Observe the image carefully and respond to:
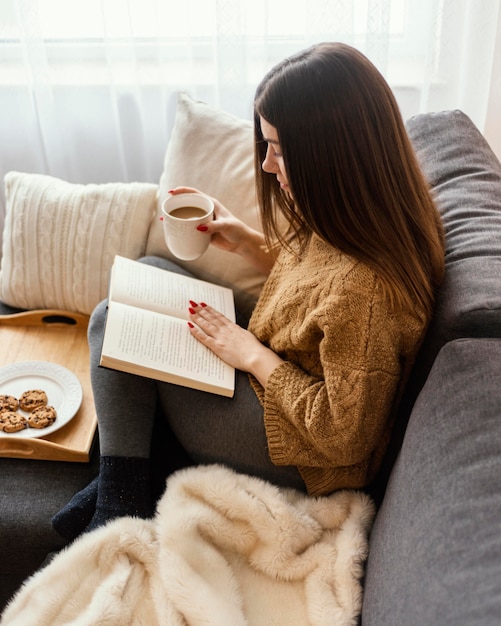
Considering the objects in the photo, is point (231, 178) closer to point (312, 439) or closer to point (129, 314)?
point (129, 314)

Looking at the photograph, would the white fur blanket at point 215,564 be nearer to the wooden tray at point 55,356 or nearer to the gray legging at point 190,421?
the gray legging at point 190,421

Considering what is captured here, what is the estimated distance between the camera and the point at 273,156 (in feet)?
3.78

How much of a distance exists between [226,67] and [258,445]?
106 cm

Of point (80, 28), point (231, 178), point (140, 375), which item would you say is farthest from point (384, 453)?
point (80, 28)

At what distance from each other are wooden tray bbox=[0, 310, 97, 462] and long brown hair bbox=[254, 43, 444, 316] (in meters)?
0.64

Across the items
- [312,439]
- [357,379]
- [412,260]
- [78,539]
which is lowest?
[78,539]

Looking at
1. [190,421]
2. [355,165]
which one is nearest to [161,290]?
[190,421]

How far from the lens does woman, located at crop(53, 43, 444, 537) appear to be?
1.01 metres

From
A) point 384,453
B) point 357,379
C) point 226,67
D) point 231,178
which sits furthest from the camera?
point 226,67

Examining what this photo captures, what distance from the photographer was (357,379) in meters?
1.03

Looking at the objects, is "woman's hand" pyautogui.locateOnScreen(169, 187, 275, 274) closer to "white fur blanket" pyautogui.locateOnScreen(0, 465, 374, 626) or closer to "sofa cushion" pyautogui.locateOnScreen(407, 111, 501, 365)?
"sofa cushion" pyautogui.locateOnScreen(407, 111, 501, 365)

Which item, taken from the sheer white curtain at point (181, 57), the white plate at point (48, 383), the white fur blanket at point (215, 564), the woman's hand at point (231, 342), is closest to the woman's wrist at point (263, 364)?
the woman's hand at point (231, 342)

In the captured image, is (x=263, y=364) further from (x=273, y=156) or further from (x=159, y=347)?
(x=273, y=156)

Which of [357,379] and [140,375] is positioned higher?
[357,379]
